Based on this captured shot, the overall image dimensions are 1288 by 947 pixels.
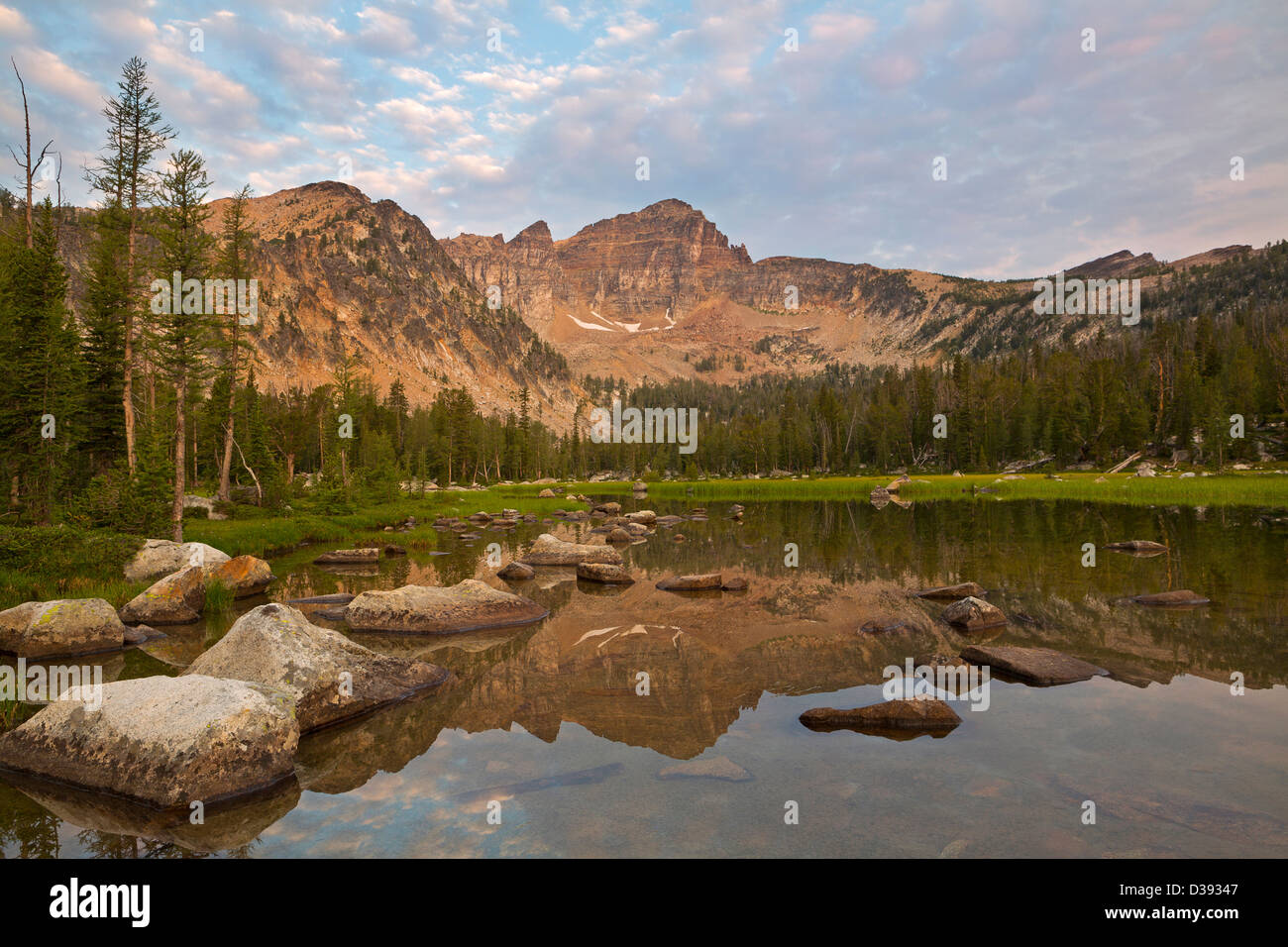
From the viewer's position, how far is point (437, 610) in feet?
55.0

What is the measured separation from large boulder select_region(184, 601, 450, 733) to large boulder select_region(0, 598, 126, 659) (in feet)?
20.0

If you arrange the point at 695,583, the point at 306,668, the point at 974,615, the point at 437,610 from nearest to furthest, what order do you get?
1. the point at 306,668
2. the point at 974,615
3. the point at 437,610
4. the point at 695,583

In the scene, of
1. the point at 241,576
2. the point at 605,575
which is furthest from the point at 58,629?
the point at 605,575

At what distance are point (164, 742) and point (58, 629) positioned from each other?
10.0 meters

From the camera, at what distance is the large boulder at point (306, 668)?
1029 centimetres

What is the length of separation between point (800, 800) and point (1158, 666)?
31.0 ft

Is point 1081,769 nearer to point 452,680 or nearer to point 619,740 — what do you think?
point 619,740

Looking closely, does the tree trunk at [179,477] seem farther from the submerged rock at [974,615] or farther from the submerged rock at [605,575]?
the submerged rock at [974,615]

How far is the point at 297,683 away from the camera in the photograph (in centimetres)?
1027

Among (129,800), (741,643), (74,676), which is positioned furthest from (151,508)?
(741,643)

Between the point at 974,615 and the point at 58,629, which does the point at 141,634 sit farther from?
the point at 974,615

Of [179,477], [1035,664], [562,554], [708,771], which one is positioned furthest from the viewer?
[562,554]

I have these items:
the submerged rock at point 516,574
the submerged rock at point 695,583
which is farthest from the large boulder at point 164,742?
the submerged rock at point 516,574

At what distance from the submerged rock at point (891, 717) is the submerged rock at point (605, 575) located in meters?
13.9
